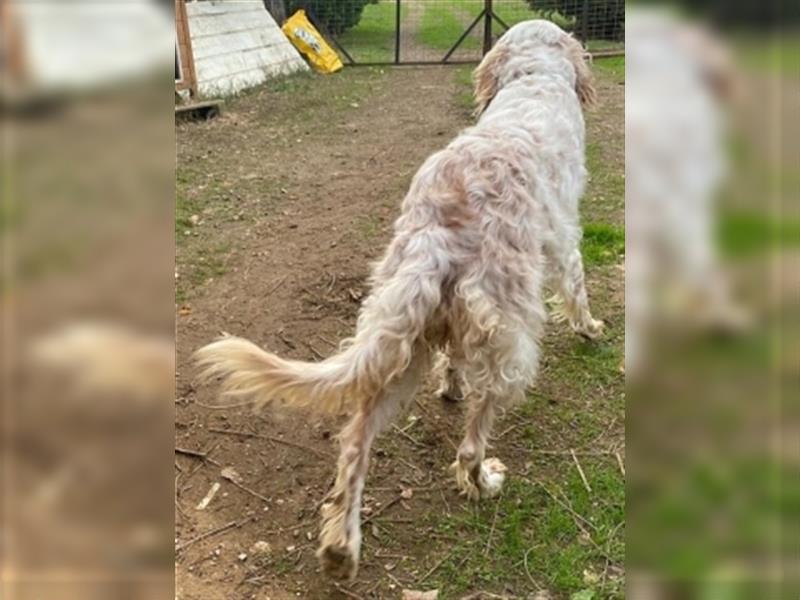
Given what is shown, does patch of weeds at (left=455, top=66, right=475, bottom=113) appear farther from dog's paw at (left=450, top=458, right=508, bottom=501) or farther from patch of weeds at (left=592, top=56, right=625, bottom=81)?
dog's paw at (left=450, top=458, right=508, bottom=501)

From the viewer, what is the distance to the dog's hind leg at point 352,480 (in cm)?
271

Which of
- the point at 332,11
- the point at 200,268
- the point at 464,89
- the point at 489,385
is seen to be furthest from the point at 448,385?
the point at 332,11

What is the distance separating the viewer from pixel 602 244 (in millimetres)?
5289

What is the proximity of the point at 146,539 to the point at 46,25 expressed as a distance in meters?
0.61

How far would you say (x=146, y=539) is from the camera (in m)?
0.93

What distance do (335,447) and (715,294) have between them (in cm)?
294

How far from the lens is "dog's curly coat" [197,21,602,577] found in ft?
8.64

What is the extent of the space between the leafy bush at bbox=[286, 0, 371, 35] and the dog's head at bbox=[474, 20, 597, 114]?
10749 mm

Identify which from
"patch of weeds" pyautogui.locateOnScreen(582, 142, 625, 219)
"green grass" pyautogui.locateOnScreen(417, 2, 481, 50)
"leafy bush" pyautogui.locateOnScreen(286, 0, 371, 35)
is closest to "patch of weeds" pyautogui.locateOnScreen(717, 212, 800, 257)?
"patch of weeds" pyautogui.locateOnScreen(582, 142, 625, 219)

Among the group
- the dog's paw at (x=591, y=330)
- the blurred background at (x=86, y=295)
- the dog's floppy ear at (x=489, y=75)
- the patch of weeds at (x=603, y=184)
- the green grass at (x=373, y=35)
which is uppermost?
the blurred background at (x=86, y=295)

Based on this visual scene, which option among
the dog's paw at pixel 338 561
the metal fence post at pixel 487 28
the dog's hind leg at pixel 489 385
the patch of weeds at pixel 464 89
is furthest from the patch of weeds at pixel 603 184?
the metal fence post at pixel 487 28

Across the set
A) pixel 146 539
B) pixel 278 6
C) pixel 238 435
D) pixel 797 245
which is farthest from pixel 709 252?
pixel 278 6

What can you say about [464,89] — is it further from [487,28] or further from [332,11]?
[332,11]

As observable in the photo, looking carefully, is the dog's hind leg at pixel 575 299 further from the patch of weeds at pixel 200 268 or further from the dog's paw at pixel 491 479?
the patch of weeds at pixel 200 268
